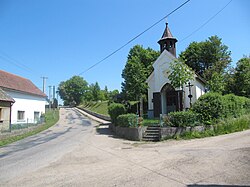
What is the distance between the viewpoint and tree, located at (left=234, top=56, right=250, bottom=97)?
29.7 m

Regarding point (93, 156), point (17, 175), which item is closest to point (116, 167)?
point (93, 156)

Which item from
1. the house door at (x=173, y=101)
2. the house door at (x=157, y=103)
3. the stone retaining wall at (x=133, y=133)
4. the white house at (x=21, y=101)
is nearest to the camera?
the stone retaining wall at (x=133, y=133)

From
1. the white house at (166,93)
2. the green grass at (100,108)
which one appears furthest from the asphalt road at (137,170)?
the green grass at (100,108)

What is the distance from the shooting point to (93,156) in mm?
9758

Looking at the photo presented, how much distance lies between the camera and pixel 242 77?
30.5 m

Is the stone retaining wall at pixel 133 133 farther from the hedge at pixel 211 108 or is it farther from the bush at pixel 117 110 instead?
the hedge at pixel 211 108

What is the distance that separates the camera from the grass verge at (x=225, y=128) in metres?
13.3

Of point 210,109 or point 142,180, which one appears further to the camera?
point 210,109

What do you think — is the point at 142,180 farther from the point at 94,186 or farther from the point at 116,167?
the point at 116,167

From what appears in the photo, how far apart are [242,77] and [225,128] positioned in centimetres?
2047

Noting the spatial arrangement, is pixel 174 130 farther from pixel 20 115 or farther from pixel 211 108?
pixel 20 115

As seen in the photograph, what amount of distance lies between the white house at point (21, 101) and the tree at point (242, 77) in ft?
99.3

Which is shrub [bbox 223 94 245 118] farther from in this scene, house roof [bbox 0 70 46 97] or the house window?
the house window

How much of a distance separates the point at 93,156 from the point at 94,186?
14.0 ft
